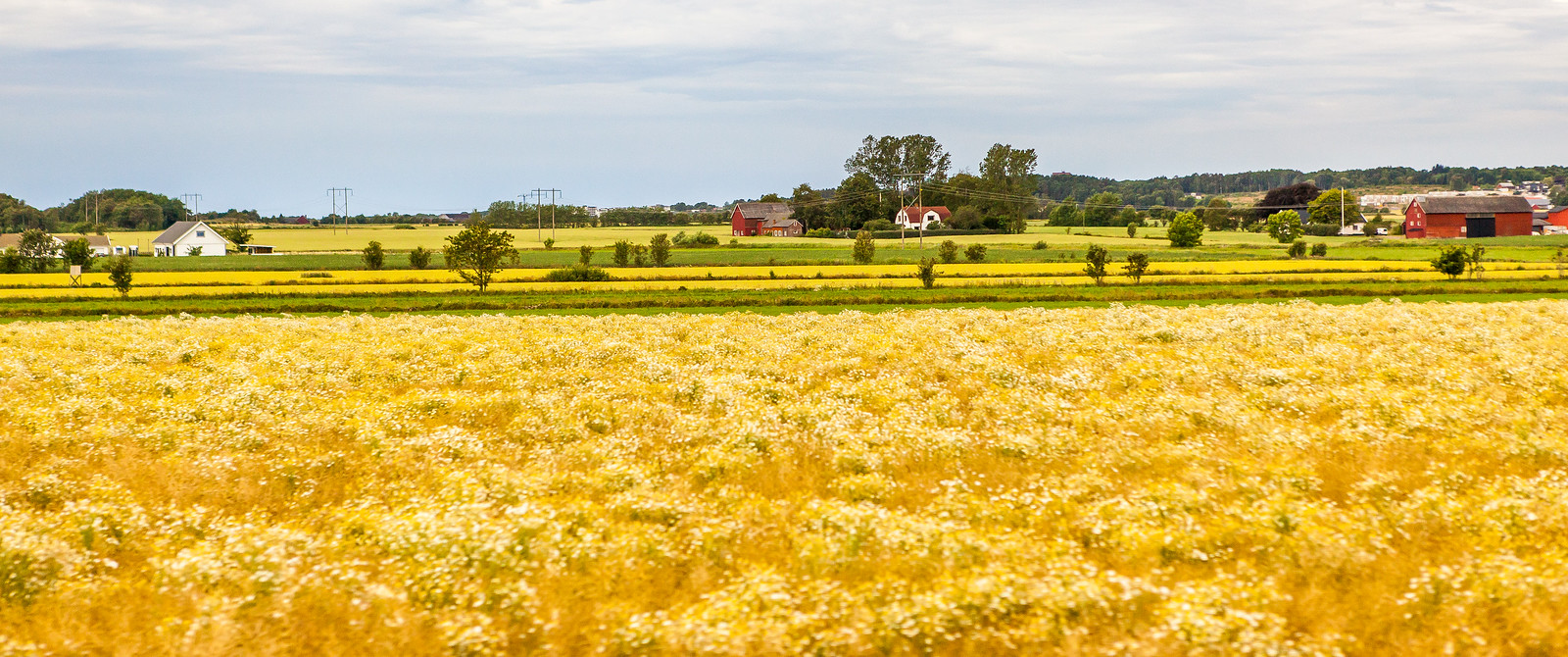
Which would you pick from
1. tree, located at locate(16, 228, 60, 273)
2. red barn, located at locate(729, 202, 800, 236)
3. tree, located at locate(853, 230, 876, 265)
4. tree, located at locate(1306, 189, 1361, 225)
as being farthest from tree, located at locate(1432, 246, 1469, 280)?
tree, located at locate(16, 228, 60, 273)

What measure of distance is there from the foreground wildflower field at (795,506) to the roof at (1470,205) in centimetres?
12206

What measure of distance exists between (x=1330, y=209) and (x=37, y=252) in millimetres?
164534

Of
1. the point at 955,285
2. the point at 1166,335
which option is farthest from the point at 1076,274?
the point at 1166,335

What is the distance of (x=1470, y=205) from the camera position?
12825cm

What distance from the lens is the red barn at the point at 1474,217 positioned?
5002 inches

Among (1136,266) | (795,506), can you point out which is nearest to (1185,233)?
(1136,266)

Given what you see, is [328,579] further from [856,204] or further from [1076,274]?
[856,204]

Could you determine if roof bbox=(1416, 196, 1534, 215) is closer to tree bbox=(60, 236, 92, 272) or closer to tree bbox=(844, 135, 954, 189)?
tree bbox=(844, 135, 954, 189)

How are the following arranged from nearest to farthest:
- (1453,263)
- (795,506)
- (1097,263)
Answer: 1. (795,506)
2. (1097,263)
3. (1453,263)

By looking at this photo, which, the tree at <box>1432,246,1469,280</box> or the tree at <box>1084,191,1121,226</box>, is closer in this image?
the tree at <box>1432,246,1469,280</box>

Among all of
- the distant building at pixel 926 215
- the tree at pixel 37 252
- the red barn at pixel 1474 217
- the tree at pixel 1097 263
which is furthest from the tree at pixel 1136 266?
the distant building at pixel 926 215

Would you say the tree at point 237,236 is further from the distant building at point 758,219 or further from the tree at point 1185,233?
the tree at point 1185,233

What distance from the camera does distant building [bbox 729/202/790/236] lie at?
158 meters

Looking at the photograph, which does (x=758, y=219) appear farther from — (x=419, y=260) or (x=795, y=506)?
(x=795, y=506)
